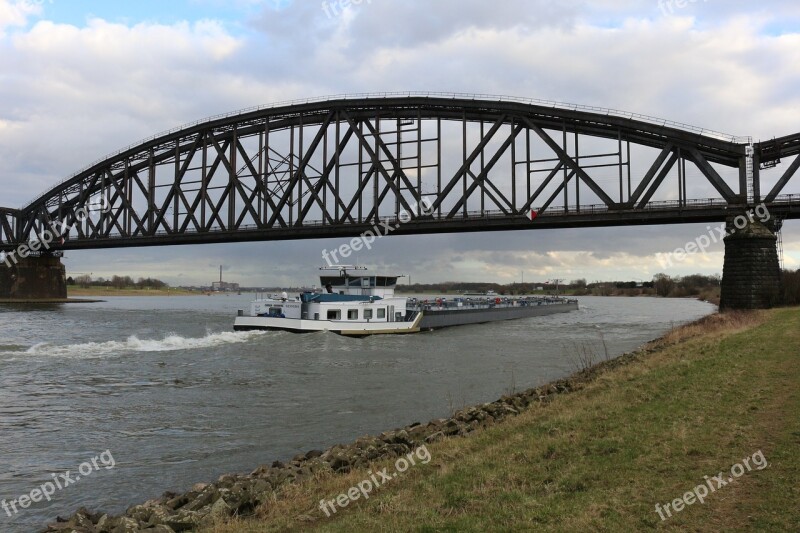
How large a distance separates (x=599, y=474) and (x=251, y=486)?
631cm

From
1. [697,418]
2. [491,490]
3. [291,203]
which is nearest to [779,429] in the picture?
[697,418]

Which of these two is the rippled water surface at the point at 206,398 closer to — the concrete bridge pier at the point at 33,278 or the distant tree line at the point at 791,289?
the distant tree line at the point at 791,289

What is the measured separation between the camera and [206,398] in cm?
2273

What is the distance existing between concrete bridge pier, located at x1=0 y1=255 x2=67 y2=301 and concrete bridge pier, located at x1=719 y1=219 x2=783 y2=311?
135864mm

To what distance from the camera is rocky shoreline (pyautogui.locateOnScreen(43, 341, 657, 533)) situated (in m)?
8.95

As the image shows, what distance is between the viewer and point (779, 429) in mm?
10477

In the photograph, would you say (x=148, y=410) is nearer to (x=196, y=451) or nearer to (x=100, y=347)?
(x=196, y=451)

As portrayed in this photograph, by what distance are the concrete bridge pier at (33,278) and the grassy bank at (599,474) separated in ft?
460

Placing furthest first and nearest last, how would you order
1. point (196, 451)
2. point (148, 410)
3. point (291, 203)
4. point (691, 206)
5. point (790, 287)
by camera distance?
point (291, 203), point (691, 206), point (790, 287), point (148, 410), point (196, 451)

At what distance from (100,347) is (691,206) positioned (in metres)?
59.2

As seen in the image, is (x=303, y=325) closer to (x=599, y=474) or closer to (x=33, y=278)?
(x=599, y=474)

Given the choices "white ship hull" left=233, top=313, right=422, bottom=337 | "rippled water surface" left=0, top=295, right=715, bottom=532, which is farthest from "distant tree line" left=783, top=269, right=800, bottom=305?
"white ship hull" left=233, top=313, right=422, bottom=337

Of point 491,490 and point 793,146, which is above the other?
point 793,146

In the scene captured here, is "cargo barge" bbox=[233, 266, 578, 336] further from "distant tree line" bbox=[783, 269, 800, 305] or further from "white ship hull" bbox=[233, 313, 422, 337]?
"distant tree line" bbox=[783, 269, 800, 305]
